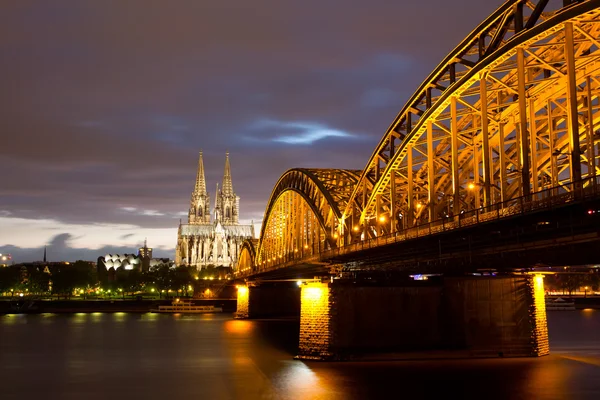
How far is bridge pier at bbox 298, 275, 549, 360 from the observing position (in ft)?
176

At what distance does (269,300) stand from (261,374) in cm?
8437

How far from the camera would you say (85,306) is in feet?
578

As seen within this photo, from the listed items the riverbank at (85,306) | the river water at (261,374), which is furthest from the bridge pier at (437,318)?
the riverbank at (85,306)

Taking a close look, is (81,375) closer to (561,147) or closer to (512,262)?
(512,262)

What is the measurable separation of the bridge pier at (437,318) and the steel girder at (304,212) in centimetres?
2206

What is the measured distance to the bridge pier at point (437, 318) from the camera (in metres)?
53.5

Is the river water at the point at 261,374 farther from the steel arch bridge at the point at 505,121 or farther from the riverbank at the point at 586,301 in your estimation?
the riverbank at the point at 586,301

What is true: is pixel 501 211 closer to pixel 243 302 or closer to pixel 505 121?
pixel 505 121

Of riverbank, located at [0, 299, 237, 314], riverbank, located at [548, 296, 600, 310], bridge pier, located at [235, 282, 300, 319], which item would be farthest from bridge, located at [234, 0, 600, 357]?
riverbank, located at [548, 296, 600, 310]

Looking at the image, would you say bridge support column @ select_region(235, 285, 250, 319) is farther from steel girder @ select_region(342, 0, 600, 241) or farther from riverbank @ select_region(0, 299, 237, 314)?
steel girder @ select_region(342, 0, 600, 241)

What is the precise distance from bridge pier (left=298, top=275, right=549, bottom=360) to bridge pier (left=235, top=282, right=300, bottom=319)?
78506 mm

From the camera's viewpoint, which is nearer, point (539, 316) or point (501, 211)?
point (501, 211)

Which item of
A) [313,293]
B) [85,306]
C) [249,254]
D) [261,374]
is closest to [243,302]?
[249,254]

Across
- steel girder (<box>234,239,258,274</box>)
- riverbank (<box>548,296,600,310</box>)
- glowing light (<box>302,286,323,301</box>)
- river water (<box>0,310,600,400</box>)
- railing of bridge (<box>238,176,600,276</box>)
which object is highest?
steel girder (<box>234,239,258,274</box>)
